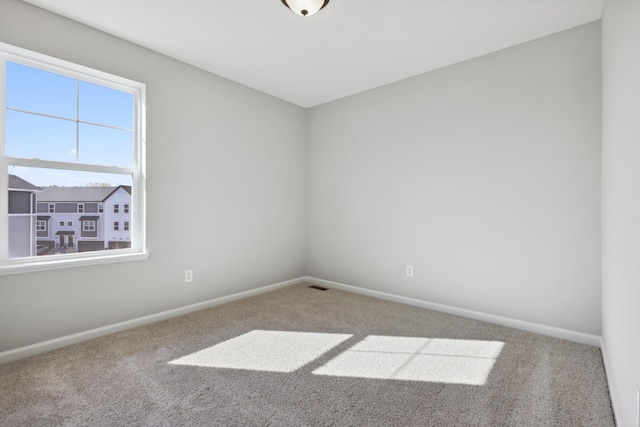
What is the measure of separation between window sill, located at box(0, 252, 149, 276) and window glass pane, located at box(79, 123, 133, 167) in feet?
2.62

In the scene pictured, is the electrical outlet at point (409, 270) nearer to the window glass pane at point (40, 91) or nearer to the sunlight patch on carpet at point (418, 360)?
the sunlight patch on carpet at point (418, 360)

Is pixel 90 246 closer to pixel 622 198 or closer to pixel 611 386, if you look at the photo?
pixel 622 198

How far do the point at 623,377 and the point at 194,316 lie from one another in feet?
10.3

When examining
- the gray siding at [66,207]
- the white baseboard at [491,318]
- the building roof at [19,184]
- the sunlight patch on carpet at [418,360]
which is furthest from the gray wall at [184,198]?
the sunlight patch on carpet at [418,360]

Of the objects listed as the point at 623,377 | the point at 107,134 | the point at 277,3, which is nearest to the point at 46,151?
the point at 107,134

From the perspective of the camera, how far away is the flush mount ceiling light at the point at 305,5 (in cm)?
208

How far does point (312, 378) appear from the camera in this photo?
200 centimetres

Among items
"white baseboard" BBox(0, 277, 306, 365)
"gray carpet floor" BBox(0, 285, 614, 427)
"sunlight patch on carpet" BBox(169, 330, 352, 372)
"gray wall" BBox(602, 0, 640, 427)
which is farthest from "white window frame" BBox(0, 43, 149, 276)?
"gray wall" BBox(602, 0, 640, 427)

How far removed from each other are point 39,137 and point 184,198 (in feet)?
3.86

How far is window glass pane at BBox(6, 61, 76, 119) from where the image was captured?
2277mm

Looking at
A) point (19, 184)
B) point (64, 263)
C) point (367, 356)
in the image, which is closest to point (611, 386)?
point (367, 356)

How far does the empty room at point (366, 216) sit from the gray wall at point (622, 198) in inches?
1.1

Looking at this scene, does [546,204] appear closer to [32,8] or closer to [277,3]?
[277,3]

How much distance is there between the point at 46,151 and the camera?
7.91 feet
